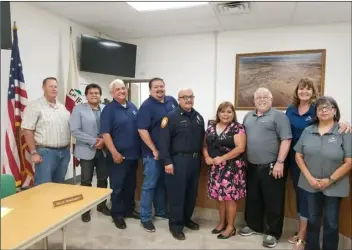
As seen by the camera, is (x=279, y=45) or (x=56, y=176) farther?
(x=279, y=45)

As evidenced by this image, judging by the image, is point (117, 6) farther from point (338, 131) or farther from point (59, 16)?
point (338, 131)

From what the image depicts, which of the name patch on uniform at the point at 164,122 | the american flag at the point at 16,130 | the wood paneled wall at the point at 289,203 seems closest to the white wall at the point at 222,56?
the wood paneled wall at the point at 289,203

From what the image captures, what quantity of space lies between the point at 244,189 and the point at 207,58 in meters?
3.26

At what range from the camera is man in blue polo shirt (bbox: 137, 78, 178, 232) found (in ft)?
8.95

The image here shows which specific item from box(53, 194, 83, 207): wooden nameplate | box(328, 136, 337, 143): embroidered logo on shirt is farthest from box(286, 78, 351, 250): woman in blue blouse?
box(53, 194, 83, 207): wooden nameplate

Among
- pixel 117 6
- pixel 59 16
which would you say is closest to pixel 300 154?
pixel 117 6

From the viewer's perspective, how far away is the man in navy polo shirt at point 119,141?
279 centimetres

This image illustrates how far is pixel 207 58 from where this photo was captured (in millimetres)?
5340

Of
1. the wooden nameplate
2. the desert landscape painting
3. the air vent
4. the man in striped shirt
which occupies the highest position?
the air vent

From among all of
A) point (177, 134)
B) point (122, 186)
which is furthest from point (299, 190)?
point (122, 186)

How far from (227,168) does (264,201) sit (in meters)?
0.47

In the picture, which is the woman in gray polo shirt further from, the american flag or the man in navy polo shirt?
the american flag

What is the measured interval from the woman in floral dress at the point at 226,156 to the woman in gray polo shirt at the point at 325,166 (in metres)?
0.52

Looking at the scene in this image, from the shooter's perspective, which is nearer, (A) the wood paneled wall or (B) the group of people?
(B) the group of people
